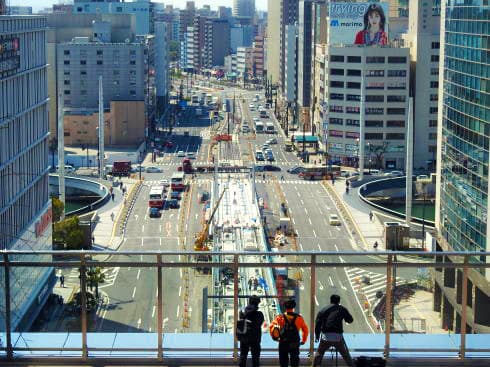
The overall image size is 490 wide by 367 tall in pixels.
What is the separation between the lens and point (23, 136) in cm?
1630

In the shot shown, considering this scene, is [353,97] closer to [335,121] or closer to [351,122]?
[351,122]

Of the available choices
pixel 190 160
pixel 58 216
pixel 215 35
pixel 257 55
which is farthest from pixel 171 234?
pixel 215 35

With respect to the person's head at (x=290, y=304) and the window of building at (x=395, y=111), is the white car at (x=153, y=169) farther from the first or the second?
the person's head at (x=290, y=304)

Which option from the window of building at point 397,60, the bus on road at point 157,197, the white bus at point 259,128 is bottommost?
the bus on road at point 157,197

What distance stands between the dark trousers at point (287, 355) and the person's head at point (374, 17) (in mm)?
37189

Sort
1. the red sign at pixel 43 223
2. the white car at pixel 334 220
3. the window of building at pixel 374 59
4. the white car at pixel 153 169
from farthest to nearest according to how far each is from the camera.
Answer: the window of building at pixel 374 59 < the white car at pixel 153 169 < the white car at pixel 334 220 < the red sign at pixel 43 223

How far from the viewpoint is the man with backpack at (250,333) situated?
4.29 m

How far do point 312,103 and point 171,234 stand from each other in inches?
929

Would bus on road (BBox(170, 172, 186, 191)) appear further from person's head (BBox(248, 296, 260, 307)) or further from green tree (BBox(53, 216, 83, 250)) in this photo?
person's head (BBox(248, 296, 260, 307))

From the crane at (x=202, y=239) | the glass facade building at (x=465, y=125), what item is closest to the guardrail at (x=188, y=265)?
the glass facade building at (x=465, y=125)

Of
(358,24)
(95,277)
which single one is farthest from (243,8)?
(95,277)

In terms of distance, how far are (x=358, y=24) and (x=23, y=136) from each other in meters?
26.6

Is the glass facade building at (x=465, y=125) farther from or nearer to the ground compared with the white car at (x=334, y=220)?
farther from the ground

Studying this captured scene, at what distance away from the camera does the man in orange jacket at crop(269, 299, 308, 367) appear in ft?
14.0
